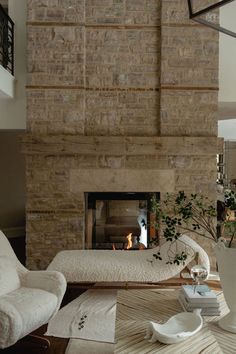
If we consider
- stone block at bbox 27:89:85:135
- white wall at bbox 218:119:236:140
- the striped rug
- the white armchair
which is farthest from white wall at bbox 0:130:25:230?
the striped rug

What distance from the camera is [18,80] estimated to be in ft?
15.5

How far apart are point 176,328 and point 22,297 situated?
1.30 m

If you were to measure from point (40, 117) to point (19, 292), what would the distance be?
238 centimetres

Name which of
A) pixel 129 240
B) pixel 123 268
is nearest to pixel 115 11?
pixel 129 240

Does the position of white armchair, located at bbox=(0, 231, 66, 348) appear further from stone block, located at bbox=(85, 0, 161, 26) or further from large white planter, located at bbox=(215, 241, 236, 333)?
stone block, located at bbox=(85, 0, 161, 26)

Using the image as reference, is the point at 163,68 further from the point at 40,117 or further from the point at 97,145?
the point at 40,117

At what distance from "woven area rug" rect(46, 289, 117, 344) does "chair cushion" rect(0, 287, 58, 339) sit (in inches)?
15.4

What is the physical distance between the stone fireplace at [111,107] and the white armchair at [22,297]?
4.85 ft

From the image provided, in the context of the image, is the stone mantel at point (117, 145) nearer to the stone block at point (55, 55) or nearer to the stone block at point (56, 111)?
the stone block at point (56, 111)

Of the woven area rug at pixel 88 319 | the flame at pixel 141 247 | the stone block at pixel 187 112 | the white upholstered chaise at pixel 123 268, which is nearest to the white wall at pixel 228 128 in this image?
the stone block at pixel 187 112

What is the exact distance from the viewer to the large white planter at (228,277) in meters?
1.81

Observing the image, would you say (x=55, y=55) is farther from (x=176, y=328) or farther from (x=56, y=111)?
(x=176, y=328)

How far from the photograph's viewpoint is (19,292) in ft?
9.33

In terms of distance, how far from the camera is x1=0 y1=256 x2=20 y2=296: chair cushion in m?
2.84
